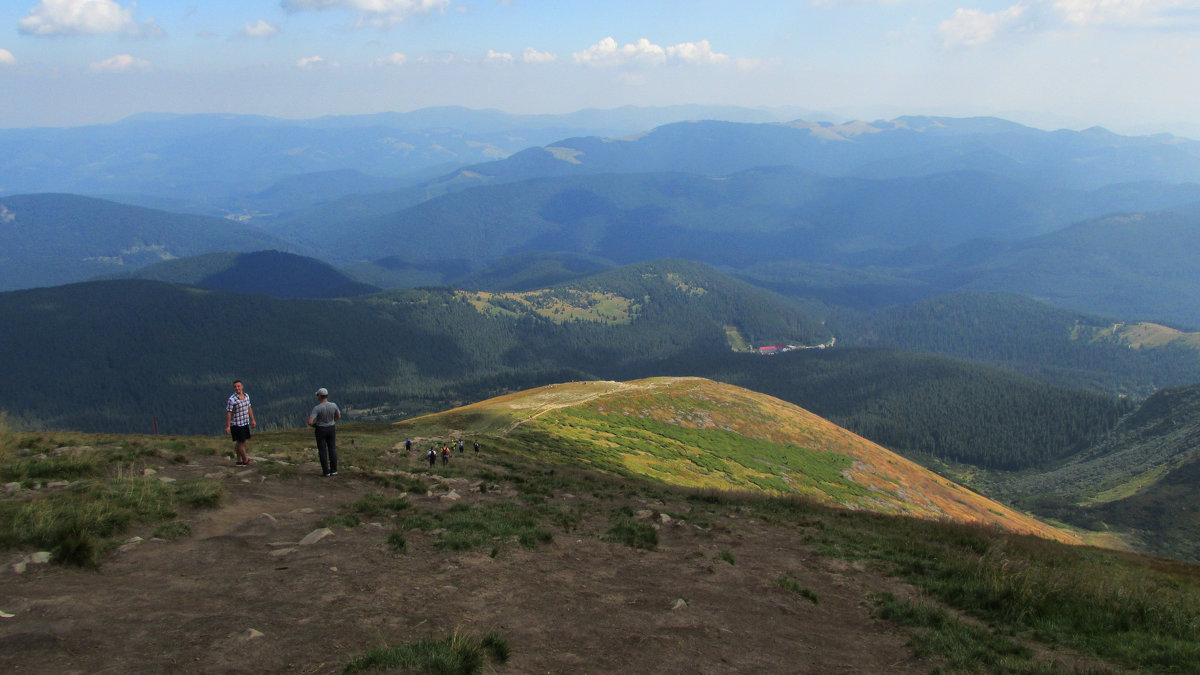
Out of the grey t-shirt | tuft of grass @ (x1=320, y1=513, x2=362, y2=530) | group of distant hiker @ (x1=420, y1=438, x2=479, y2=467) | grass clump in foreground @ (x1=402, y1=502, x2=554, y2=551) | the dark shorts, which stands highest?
the grey t-shirt

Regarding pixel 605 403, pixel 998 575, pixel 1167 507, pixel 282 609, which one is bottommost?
pixel 1167 507

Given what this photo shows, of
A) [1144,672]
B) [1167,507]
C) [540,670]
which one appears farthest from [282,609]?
[1167,507]

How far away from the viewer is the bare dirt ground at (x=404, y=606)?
10391mm

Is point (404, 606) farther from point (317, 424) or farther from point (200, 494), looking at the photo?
point (317, 424)

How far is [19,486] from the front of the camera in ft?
58.0

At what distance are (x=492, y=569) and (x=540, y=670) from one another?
212 inches

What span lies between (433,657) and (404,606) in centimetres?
A: 324

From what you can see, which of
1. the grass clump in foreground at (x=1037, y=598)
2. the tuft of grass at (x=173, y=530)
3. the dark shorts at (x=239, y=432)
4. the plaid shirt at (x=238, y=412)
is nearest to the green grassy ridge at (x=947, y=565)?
the grass clump in foreground at (x=1037, y=598)

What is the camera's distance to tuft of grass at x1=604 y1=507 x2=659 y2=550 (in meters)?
20.1

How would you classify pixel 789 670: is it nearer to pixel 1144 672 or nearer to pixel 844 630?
pixel 844 630

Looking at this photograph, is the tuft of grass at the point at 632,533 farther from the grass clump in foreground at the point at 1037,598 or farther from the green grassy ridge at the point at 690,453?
the green grassy ridge at the point at 690,453

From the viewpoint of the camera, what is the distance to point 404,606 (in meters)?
12.9

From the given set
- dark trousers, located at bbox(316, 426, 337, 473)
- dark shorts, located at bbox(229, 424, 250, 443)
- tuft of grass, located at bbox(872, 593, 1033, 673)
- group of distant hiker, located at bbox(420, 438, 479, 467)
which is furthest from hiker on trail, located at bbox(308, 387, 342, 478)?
tuft of grass, located at bbox(872, 593, 1033, 673)

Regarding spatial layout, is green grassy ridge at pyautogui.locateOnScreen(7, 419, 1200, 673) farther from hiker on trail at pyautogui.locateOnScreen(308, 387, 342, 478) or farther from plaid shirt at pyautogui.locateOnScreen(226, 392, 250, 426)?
plaid shirt at pyautogui.locateOnScreen(226, 392, 250, 426)
